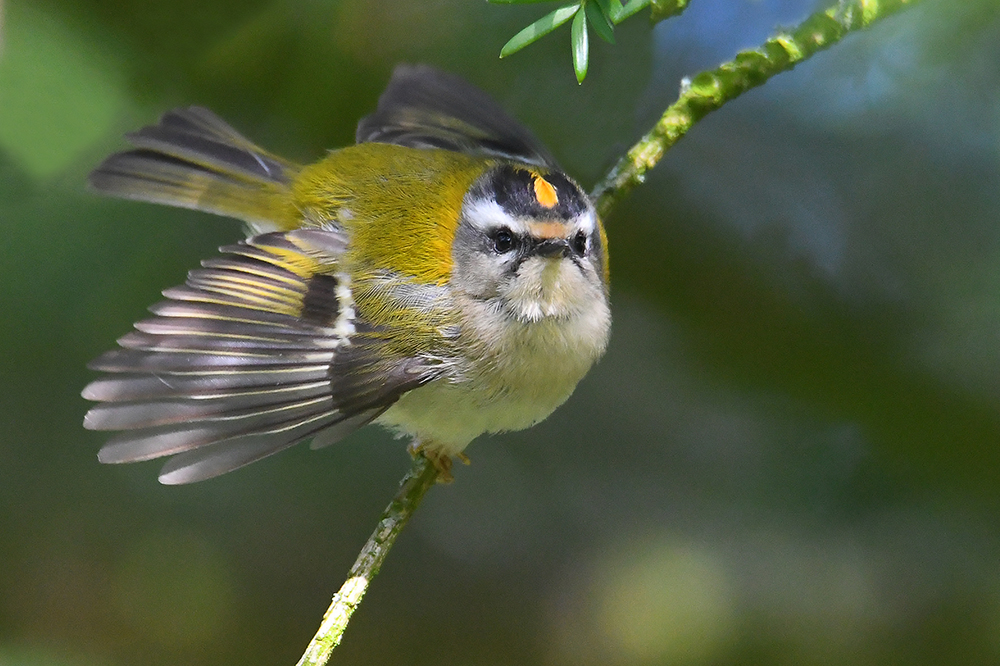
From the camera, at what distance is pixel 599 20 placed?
3.61 feet

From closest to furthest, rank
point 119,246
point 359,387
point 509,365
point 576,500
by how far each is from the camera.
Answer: point 359,387 → point 509,365 → point 119,246 → point 576,500

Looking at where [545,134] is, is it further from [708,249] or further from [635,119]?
[708,249]

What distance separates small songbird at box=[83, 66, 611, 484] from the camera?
1.41 meters

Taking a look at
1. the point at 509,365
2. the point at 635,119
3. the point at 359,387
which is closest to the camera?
the point at 359,387

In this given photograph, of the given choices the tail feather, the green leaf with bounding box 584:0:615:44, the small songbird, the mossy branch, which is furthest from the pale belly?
the green leaf with bounding box 584:0:615:44

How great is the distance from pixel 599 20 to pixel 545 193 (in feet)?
1.84

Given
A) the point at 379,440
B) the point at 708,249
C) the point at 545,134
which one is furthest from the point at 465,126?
the point at 379,440

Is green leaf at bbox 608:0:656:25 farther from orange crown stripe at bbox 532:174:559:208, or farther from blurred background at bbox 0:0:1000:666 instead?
blurred background at bbox 0:0:1000:666

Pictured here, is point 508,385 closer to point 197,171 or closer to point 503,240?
point 503,240

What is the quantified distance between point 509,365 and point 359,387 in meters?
0.29

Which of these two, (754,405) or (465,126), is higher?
(465,126)

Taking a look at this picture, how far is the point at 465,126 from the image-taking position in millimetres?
2248

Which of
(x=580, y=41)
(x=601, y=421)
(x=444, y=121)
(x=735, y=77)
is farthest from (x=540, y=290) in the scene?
(x=601, y=421)

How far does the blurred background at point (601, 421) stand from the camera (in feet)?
7.20
